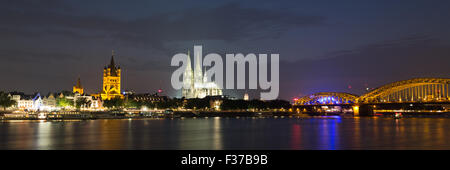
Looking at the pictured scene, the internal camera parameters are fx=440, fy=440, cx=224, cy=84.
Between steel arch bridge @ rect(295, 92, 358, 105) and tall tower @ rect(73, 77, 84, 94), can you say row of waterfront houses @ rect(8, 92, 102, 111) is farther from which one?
steel arch bridge @ rect(295, 92, 358, 105)

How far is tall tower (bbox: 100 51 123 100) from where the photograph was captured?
170 metres

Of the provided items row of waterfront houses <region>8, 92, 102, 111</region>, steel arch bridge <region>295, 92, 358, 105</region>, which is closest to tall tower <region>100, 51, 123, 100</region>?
row of waterfront houses <region>8, 92, 102, 111</region>

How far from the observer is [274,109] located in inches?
7185

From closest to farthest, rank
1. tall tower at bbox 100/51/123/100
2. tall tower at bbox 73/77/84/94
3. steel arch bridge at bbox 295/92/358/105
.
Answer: steel arch bridge at bbox 295/92/358/105, tall tower at bbox 100/51/123/100, tall tower at bbox 73/77/84/94

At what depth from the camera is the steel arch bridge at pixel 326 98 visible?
135 metres

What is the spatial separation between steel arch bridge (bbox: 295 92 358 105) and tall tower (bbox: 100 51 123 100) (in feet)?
229

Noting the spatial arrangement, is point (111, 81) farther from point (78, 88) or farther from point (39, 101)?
point (39, 101)

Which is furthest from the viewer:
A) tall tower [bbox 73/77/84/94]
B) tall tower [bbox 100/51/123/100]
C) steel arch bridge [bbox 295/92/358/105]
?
tall tower [bbox 73/77/84/94]

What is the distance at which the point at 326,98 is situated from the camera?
15262 cm

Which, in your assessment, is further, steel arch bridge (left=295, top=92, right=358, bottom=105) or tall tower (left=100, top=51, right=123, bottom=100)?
tall tower (left=100, top=51, right=123, bottom=100)

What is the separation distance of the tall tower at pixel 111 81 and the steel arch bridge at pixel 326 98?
69.8m

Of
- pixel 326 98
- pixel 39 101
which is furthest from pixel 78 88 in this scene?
pixel 326 98

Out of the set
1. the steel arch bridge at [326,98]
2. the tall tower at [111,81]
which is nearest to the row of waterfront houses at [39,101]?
the tall tower at [111,81]
